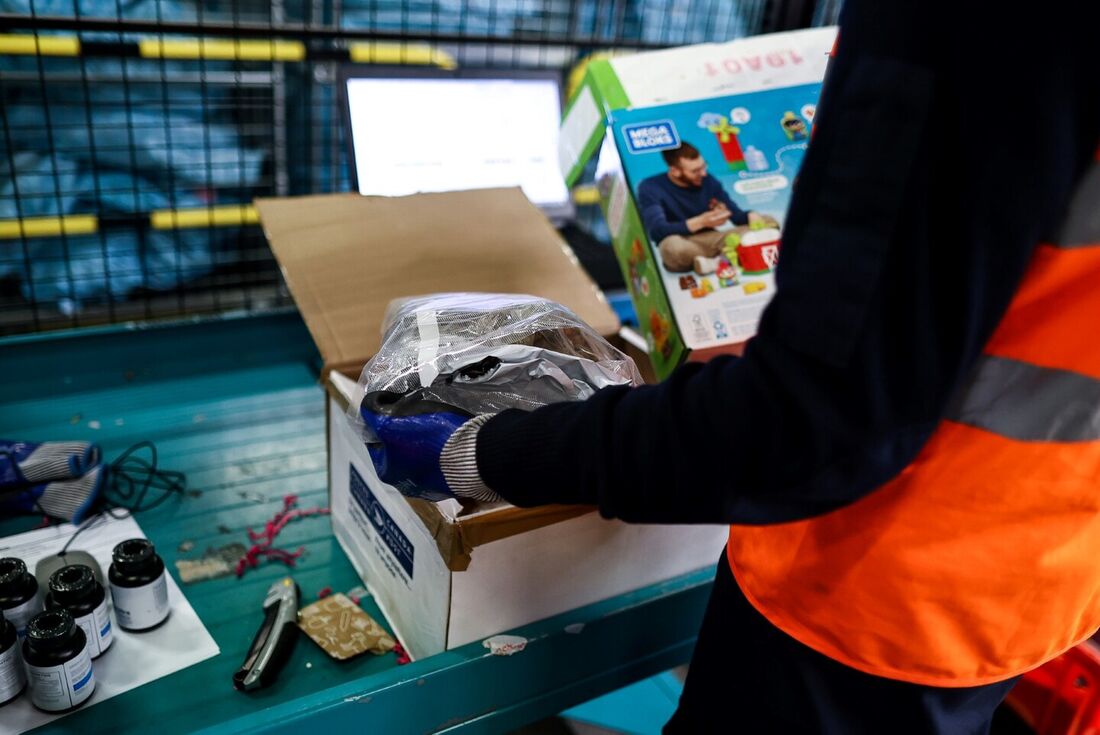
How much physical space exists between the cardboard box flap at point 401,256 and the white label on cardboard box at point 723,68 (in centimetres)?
27

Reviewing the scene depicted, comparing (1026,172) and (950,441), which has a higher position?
(1026,172)

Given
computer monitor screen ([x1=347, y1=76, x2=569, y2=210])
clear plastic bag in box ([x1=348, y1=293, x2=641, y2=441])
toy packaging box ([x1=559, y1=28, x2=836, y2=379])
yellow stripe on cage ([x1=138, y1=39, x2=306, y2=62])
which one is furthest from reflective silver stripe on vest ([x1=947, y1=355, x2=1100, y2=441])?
yellow stripe on cage ([x1=138, y1=39, x2=306, y2=62])

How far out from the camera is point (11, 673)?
803 mm

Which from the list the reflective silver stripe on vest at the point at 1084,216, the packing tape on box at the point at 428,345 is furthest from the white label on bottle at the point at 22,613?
the reflective silver stripe on vest at the point at 1084,216

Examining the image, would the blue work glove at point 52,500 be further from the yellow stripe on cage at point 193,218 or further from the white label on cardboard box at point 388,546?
the yellow stripe on cage at point 193,218

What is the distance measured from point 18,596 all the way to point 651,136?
0.90 meters

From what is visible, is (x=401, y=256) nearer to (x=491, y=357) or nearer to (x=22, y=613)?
(x=491, y=357)

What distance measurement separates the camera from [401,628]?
0.99m

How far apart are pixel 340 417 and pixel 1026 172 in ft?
2.62

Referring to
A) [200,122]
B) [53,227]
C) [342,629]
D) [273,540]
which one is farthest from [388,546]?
[53,227]

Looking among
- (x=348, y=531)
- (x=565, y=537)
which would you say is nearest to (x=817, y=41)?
(x=565, y=537)

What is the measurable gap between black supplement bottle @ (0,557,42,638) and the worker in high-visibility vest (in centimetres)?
44

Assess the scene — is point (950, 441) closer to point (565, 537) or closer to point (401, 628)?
point (565, 537)

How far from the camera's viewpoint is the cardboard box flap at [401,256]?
43.0 inches
